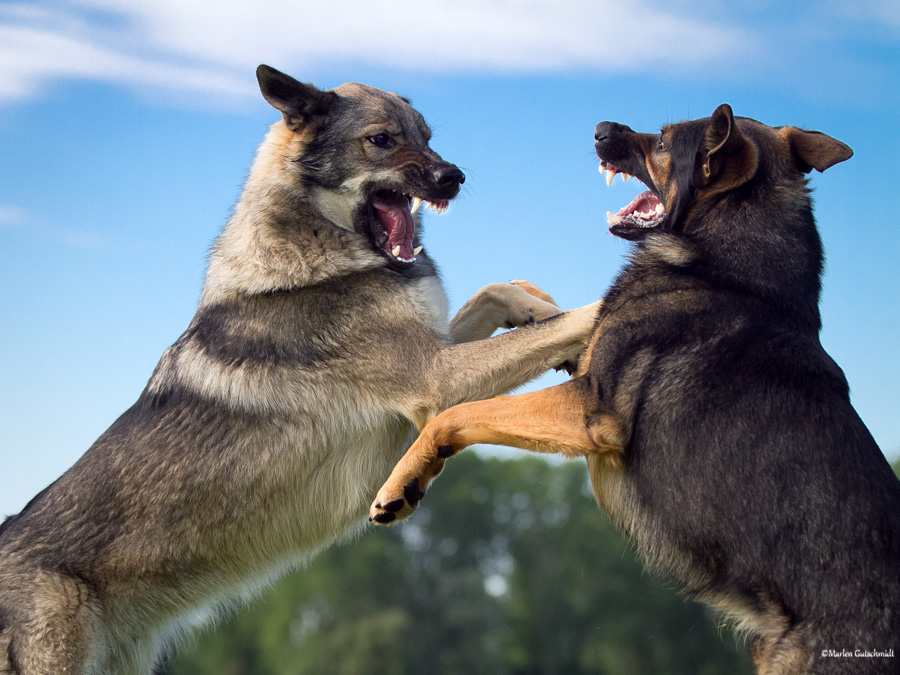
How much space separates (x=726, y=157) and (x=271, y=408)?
125 inches

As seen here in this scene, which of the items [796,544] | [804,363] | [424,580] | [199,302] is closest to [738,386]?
[804,363]

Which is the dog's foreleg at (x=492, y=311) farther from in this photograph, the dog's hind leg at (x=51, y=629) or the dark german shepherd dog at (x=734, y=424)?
the dog's hind leg at (x=51, y=629)

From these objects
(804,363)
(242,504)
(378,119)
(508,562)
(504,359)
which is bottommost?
(508,562)

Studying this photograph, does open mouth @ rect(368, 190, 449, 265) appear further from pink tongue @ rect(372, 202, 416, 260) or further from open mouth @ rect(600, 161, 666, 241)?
open mouth @ rect(600, 161, 666, 241)

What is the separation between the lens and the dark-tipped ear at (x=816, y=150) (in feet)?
17.2

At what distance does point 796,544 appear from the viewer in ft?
13.8

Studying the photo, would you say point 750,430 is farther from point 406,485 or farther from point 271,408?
point 271,408

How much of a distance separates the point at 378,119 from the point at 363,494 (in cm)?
254

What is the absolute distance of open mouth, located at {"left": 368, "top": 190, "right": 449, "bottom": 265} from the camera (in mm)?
5957

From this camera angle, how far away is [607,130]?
572 centimetres

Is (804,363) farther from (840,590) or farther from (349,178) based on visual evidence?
(349,178)

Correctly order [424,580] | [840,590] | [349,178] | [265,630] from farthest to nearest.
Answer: [424,580] → [265,630] → [349,178] → [840,590]

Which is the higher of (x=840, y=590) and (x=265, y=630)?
(x=840, y=590)

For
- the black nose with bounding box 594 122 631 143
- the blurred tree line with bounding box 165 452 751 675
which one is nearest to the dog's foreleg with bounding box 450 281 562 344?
the black nose with bounding box 594 122 631 143
